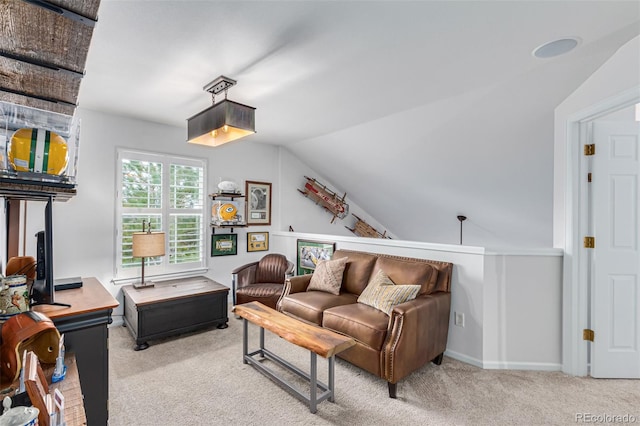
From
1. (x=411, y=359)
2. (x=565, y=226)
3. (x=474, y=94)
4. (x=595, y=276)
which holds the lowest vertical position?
(x=411, y=359)

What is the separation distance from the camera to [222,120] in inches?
98.0

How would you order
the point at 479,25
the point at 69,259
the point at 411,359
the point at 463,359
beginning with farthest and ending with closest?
the point at 69,259 → the point at 463,359 → the point at 411,359 → the point at 479,25

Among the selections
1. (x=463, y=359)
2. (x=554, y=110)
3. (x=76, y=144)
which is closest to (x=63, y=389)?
(x=76, y=144)

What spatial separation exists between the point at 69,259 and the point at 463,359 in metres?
4.34

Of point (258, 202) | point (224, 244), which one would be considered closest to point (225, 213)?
point (224, 244)

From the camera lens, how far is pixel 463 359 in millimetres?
2900

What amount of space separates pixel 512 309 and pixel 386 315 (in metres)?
1.18

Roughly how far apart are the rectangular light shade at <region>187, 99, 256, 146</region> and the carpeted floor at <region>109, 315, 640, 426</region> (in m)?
2.10

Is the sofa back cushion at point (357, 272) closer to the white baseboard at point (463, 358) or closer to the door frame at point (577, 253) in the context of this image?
the white baseboard at point (463, 358)

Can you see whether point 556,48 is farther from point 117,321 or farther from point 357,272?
point 117,321

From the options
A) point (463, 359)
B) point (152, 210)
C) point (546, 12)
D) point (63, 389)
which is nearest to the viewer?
point (63, 389)

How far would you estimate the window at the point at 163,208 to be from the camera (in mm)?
3857

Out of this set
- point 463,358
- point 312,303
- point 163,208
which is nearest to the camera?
point 463,358

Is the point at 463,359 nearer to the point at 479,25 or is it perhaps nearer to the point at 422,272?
the point at 422,272
